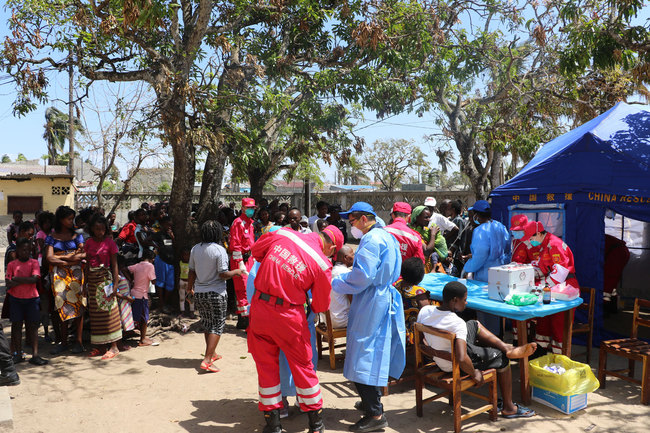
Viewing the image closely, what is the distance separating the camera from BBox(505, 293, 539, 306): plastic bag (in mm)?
4727

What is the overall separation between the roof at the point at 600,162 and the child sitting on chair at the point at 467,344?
294cm

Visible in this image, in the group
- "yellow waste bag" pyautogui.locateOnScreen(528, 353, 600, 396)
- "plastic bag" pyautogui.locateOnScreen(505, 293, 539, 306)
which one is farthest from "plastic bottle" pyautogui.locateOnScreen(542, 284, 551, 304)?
"yellow waste bag" pyautogui.locateOnScreen(528, 353, 600, 396)

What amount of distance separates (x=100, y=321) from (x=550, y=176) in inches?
244

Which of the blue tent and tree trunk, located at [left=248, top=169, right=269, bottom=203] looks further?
tree trunk, located at [left=248, top=169, right=269, bottom=203]

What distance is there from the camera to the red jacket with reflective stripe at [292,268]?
150 inches

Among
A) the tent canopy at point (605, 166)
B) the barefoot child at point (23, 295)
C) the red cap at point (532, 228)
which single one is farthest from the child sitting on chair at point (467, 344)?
the barefoot child at point (23, 295)

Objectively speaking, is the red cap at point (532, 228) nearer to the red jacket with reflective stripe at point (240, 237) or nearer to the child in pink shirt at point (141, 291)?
the red jacket with reflective stripe at point (240, 237)

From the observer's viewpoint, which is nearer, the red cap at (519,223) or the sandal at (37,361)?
the red cap at (519,223)

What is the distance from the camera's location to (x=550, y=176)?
675 centimetres

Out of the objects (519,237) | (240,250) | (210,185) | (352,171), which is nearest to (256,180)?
(210,185)

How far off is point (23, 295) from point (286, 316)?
12.0ft

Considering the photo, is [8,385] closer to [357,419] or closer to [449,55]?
[357,419]

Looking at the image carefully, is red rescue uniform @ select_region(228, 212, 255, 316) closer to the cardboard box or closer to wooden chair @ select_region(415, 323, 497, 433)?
wooden chair @ select_region(415, 323, 497, 433)

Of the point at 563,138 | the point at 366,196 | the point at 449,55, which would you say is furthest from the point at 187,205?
the point at 366,196
